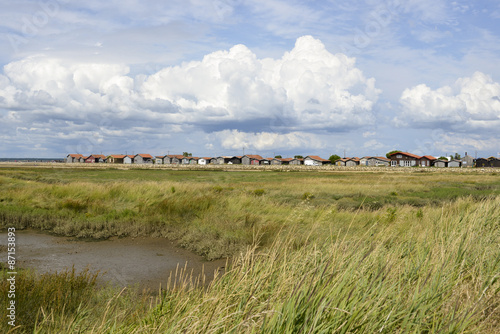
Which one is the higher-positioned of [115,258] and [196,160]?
[196,160]

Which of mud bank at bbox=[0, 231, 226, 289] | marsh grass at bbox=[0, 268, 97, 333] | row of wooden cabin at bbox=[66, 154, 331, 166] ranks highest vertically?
row of wooden cabin at bbox=[66, 154, 331, 166]

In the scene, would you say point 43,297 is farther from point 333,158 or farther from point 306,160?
point 333,158

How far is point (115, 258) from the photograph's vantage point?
34.5 ft

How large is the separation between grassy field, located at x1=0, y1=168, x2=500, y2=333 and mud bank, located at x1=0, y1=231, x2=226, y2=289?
0.58m

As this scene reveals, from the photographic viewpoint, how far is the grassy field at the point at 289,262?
3.22 meters

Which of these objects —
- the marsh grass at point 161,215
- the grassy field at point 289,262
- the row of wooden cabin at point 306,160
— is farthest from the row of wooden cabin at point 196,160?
the marsh grass at point 161,215

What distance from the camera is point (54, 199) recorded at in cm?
1866

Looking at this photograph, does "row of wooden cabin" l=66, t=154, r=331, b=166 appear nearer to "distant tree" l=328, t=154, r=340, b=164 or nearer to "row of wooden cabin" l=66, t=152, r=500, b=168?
"row of wooden cabin" l=66, t=152, r=500, b=168

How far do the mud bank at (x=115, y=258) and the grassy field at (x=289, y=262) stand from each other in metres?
0.58

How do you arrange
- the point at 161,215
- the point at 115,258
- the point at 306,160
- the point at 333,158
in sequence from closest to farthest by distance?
the point at 115,258 < the point at 161,215 < the point at 306,160 < the point at 333,158

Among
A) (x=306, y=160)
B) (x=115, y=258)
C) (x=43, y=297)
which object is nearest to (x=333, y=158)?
(x=306, y=160)

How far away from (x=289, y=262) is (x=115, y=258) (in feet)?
25.4

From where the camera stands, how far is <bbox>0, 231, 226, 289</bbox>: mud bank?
9.00 metres

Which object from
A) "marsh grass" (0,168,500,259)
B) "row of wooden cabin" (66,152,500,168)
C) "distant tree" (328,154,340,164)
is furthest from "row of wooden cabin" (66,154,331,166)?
"marsh grass" (0,168,500,259)
